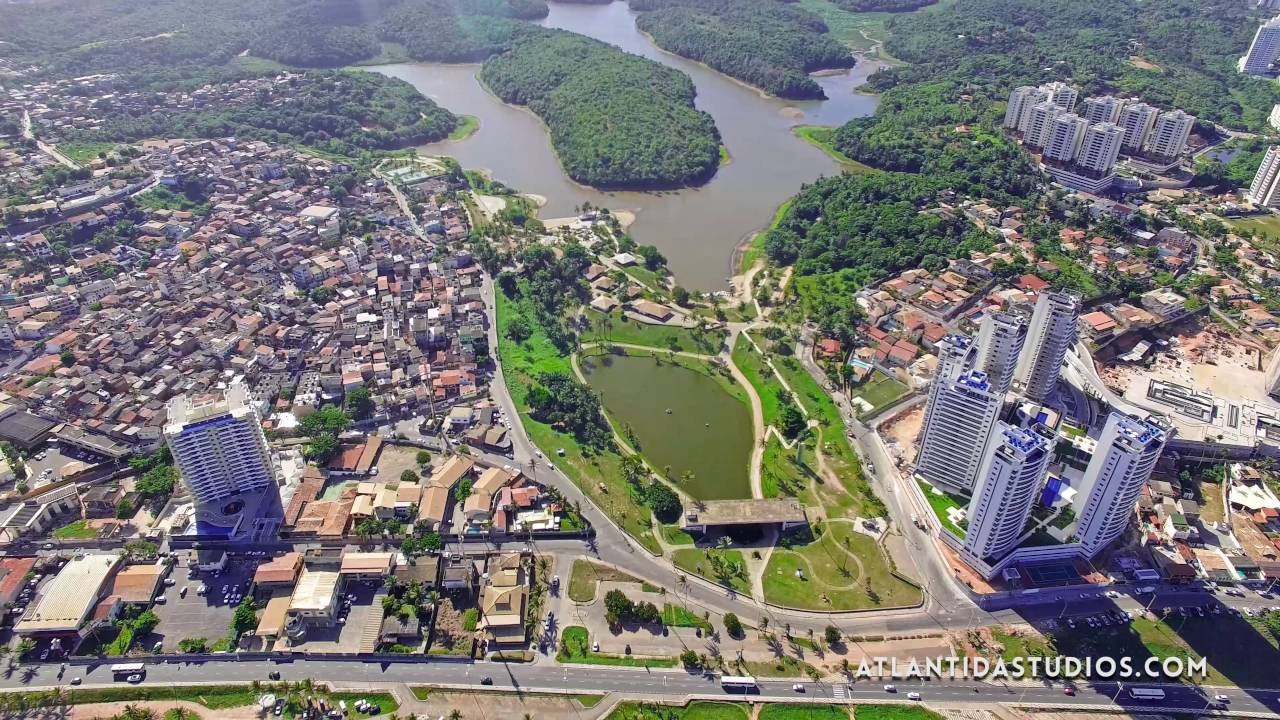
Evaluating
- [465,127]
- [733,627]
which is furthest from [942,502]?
[465,127]

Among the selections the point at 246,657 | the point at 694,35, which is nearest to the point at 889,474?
the point at 246,657

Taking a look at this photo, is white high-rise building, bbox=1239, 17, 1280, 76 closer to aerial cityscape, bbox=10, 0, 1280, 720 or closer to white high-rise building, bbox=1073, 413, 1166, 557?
aerial cityscape, bbox=10, 0, 1280, 720

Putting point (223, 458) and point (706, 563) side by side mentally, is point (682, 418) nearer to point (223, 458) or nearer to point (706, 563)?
point (706, 563)

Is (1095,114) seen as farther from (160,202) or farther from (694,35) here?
(160,202)

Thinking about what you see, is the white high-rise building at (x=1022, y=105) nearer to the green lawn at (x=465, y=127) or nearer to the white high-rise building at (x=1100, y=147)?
the white high-rise building at (x=1100, y=147)

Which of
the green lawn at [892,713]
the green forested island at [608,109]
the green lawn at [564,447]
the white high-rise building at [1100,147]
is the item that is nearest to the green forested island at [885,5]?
the green forested island at [608,109]
